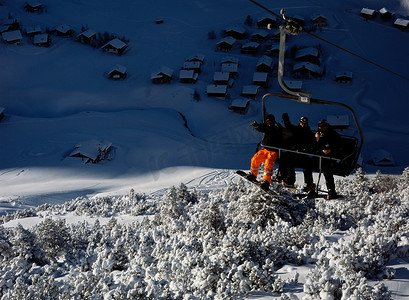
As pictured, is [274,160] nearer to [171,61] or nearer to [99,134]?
[99,134]

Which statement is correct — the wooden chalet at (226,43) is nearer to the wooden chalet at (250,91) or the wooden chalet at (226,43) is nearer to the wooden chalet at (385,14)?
the wooden chalet at (250,91)

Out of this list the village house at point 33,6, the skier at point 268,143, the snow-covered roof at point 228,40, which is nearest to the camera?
the skier at point 268,143

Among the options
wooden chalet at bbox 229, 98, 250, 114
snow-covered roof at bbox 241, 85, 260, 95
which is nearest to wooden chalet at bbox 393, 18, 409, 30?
snow-covered roof at bbox 241, 85, 260, 95

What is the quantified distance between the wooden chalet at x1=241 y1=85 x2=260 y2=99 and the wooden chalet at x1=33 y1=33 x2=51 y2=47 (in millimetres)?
32384

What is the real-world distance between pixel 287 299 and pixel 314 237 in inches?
215

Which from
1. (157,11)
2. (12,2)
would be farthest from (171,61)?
(12,2)

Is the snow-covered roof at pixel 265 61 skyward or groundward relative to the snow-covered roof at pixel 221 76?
skyward

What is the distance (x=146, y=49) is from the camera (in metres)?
65.1

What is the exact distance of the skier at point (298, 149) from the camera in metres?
10.6

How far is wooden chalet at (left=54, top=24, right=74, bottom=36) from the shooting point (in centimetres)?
6569

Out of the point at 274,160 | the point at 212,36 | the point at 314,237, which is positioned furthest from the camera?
the point at 212,36

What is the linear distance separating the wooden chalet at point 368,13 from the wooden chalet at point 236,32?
2076cm

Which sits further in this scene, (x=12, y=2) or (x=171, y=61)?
(x=12, y=2)

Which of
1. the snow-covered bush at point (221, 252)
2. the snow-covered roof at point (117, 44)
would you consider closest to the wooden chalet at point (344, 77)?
the snow-covered roof at point (117, 44)
